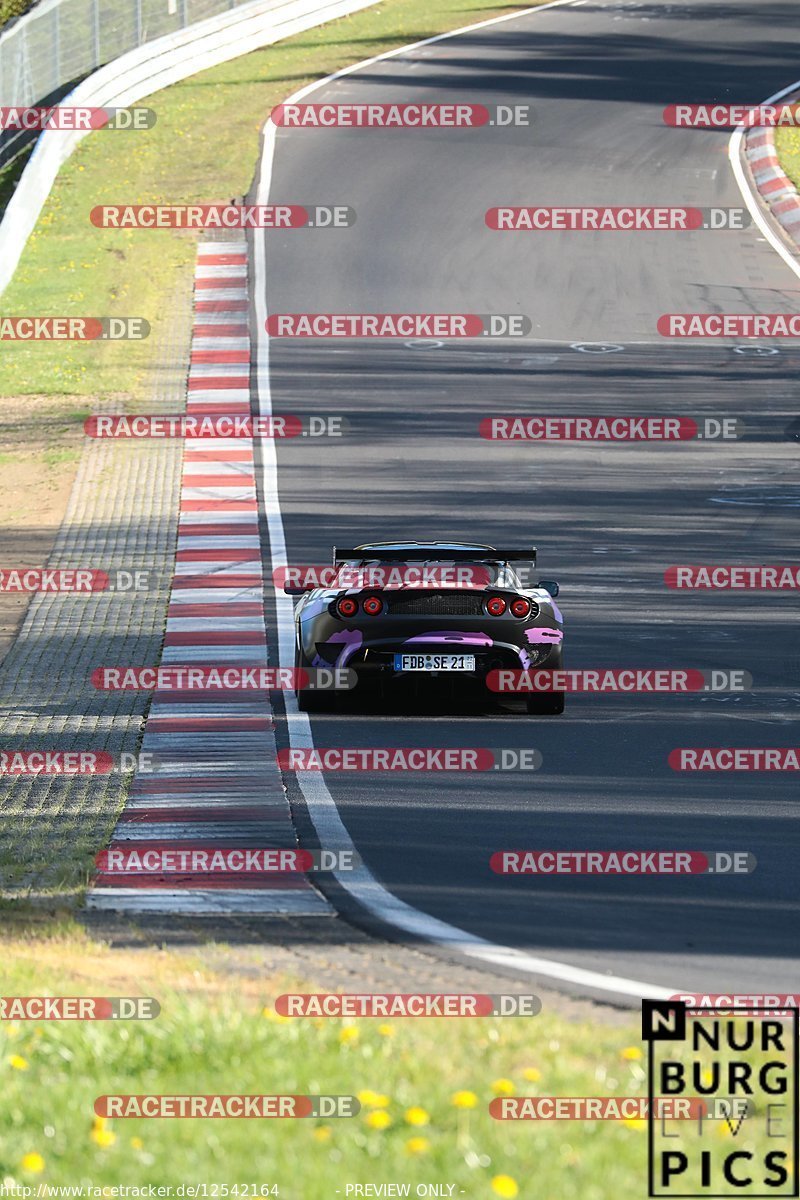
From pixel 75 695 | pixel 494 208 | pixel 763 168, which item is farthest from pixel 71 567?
pixel 763 168

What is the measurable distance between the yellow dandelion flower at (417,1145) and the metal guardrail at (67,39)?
33935mm

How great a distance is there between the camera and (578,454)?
23.0 meters

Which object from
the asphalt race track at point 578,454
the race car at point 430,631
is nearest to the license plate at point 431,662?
the race car at point 430,631

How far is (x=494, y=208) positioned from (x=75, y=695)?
22.0 m

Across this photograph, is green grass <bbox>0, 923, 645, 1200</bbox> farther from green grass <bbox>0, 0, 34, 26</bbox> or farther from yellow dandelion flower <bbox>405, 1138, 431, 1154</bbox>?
green grass <bbox>0, 0, 34, 26</bbox>

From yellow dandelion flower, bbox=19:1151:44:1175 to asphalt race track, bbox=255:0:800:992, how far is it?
318 cm

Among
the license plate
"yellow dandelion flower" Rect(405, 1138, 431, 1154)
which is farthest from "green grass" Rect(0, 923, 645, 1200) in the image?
the license plate

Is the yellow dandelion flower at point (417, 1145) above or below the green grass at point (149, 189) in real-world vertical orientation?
below

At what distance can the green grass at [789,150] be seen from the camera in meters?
36.3

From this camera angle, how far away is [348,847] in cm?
974

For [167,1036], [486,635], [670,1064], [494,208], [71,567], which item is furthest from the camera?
[494,208]

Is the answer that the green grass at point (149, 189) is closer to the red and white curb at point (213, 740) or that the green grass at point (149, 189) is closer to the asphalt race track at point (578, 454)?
the asphalt race track at point (578, 454)

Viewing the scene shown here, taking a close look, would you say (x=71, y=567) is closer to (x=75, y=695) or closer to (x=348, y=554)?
(x=75, y=695)

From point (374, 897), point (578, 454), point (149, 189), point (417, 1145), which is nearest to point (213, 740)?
point (374, 897)
